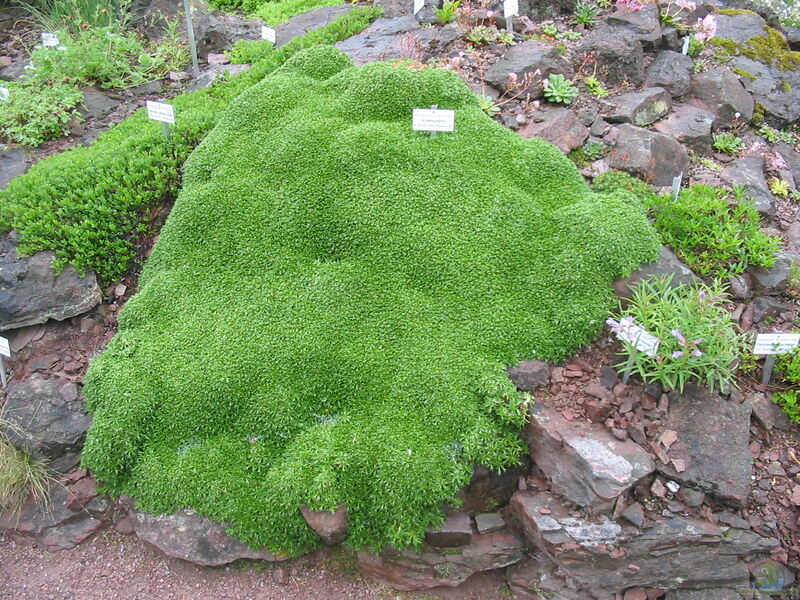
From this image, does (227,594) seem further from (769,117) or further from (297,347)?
(769,117)

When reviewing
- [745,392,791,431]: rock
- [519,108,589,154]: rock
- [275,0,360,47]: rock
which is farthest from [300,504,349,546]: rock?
[275,0,360,47]: rock

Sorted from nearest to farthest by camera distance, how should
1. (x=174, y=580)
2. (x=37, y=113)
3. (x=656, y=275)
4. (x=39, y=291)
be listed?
(x=174, y=580) → (x=656, y=275) → (x=39, y=291) → (x=37, y=113)

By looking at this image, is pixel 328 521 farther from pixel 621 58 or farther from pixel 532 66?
pixel 621 58

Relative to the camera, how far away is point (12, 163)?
729 cm

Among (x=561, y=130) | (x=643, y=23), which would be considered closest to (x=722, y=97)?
(x=643, y=23)

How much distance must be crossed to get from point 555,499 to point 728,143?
479 centimetres

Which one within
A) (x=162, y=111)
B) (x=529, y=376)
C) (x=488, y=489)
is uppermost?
(x=162, y=111)

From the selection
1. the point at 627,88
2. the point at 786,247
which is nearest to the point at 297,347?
the point at 786,247

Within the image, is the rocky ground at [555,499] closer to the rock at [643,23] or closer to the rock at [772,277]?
the rock at [772,277]

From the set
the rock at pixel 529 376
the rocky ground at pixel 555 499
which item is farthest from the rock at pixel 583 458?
the rock at pixel 529 376

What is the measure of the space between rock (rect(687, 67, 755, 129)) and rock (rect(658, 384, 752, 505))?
4.04 meters

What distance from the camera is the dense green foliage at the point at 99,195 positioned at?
606cm

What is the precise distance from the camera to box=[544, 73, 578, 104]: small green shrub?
7070 mm

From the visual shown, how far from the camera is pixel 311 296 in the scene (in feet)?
18.1
